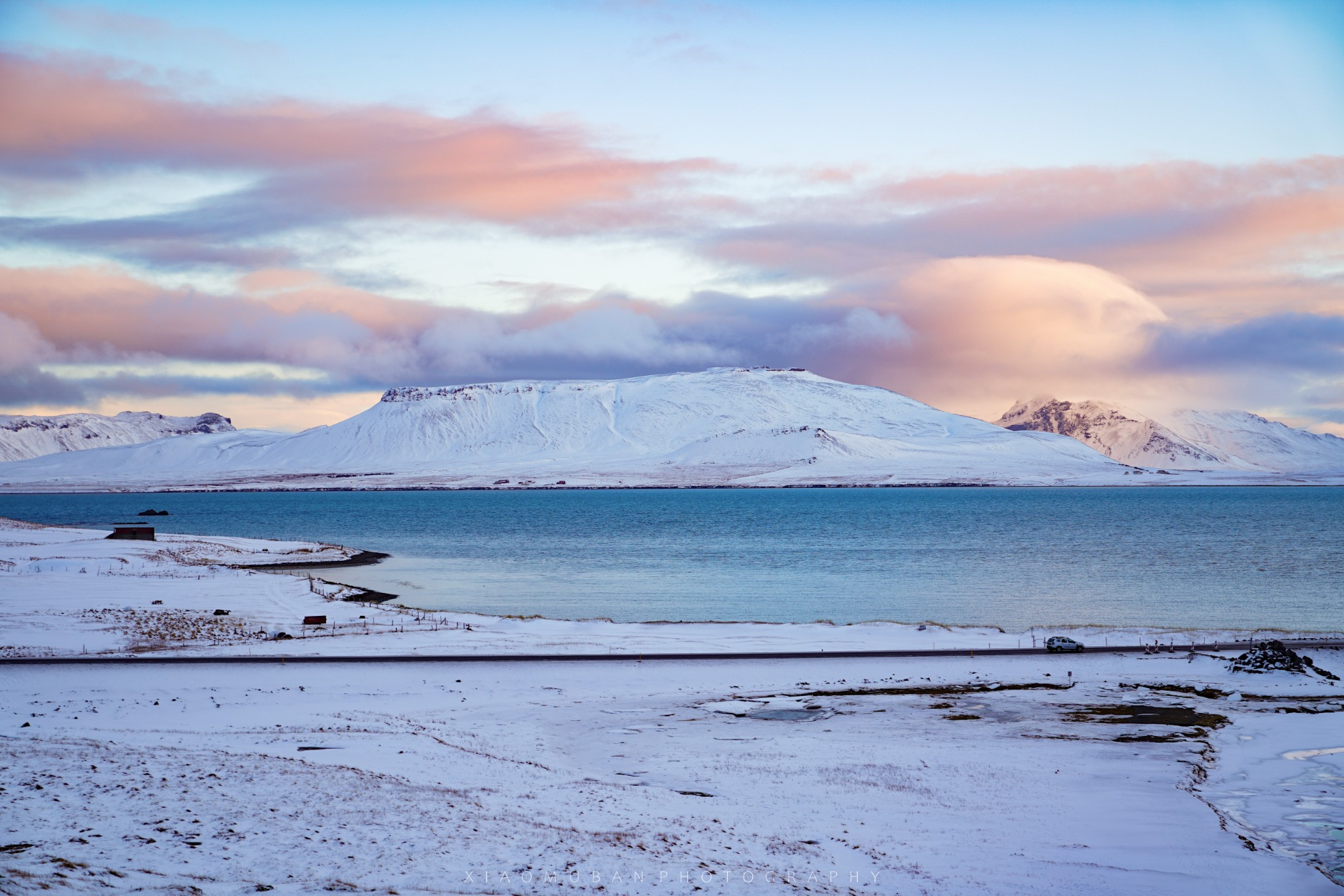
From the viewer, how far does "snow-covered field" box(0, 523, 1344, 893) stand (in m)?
13.0

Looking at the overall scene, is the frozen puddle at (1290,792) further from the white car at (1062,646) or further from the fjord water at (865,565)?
the fjord water at (865,565)

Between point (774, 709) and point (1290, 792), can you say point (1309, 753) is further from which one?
point (774, 709)

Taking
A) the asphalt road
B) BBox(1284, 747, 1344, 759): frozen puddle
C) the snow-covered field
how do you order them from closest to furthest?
the snow-covered field
BBox(1284, 747, 1344, 759): frozen puddle
the asphalt road

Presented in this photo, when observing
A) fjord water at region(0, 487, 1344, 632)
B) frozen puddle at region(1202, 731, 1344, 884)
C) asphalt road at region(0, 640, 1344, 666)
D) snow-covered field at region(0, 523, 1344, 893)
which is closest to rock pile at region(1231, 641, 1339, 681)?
snow-covered field at region(0, 523, 1344, 893)

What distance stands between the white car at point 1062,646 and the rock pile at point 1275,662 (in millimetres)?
4581

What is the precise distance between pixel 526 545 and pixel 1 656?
5946 cm

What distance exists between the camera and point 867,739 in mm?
21406

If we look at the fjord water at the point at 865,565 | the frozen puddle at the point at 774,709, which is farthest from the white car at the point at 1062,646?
the frozen puddle at the point at 774,709

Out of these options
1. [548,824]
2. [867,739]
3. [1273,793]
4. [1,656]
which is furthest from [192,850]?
[1,656]

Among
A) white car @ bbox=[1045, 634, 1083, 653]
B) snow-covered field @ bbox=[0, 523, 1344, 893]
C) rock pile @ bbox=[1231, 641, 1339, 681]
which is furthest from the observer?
white car @ bbox=[1045, 634, 1083, 653]

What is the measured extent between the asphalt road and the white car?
0.75 feet

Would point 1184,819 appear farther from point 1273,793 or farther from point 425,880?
point 425,880

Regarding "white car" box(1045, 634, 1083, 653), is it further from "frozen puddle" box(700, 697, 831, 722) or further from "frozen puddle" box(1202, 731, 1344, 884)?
"frozen puddle" box(700, 697, 831, 722)

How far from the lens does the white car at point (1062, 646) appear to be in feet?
109
